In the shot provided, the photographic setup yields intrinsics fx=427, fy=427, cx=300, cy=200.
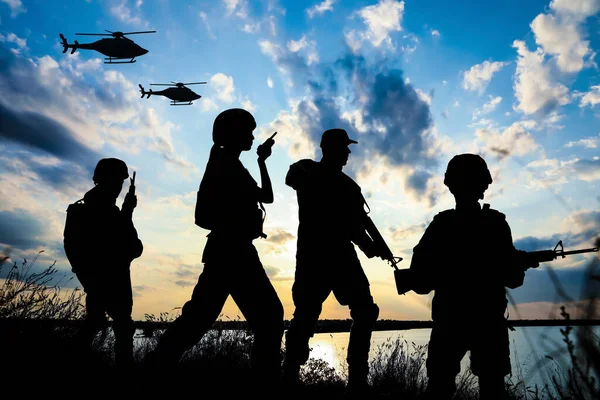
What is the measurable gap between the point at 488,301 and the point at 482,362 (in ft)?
1.34

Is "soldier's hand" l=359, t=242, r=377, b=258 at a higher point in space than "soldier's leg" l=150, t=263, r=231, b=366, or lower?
higher

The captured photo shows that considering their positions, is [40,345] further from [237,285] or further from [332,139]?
[332,139]

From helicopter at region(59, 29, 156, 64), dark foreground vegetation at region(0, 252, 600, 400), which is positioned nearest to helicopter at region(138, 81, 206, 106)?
helicopter at region(59, 29, 156, 64)

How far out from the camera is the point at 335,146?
473 centimetres

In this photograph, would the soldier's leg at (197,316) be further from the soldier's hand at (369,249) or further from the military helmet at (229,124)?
the soldier's hand at (369,249)

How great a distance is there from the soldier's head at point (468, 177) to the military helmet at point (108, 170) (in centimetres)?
345

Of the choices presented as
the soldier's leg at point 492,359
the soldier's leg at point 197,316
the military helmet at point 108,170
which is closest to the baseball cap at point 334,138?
the soldier's leg at point 197,316

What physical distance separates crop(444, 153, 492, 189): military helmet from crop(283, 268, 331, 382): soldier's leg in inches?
70.4

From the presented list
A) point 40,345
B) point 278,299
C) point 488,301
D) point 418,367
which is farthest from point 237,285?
point 418,367

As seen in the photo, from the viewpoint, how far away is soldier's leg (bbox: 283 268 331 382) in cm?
425

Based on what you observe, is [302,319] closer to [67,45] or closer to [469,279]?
[469,279]

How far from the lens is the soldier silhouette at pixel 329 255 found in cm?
427

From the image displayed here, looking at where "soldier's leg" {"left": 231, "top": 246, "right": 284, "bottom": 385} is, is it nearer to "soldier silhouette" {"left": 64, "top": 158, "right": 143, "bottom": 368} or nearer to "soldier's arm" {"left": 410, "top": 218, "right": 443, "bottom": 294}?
"soldier's arm" {"left": 410, "top": 218, "right": 443, "bottom": 294}

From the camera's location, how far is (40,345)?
455 cm
